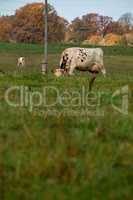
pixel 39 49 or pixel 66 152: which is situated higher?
pixel 66 152

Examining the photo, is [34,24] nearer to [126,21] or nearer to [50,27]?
[50,27]

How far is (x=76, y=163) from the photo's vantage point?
3484 mm

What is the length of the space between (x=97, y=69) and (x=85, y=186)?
16126mm

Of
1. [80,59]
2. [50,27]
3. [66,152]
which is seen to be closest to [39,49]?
[50,27]

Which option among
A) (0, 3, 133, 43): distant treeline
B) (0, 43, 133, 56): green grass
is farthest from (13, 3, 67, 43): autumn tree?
(0, 43, 133, 56): green grass

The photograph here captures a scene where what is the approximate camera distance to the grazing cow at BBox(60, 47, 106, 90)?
18.0 meters

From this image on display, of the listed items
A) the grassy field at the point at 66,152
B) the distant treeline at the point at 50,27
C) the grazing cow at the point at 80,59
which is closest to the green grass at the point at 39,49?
the distant treeline at the point at 50,27

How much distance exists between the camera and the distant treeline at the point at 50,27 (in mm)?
95812

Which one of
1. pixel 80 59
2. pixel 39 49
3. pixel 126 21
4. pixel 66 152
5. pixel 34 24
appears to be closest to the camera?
pixel 66 152

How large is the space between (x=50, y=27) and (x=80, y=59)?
78.3 metres

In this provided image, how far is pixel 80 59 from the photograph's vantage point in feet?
59.7

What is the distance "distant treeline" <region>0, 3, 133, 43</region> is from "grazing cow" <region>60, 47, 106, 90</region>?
6918 centimetres

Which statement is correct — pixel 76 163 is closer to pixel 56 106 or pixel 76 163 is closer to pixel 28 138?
pixel 28 138

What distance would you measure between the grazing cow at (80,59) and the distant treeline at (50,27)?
69.2m
